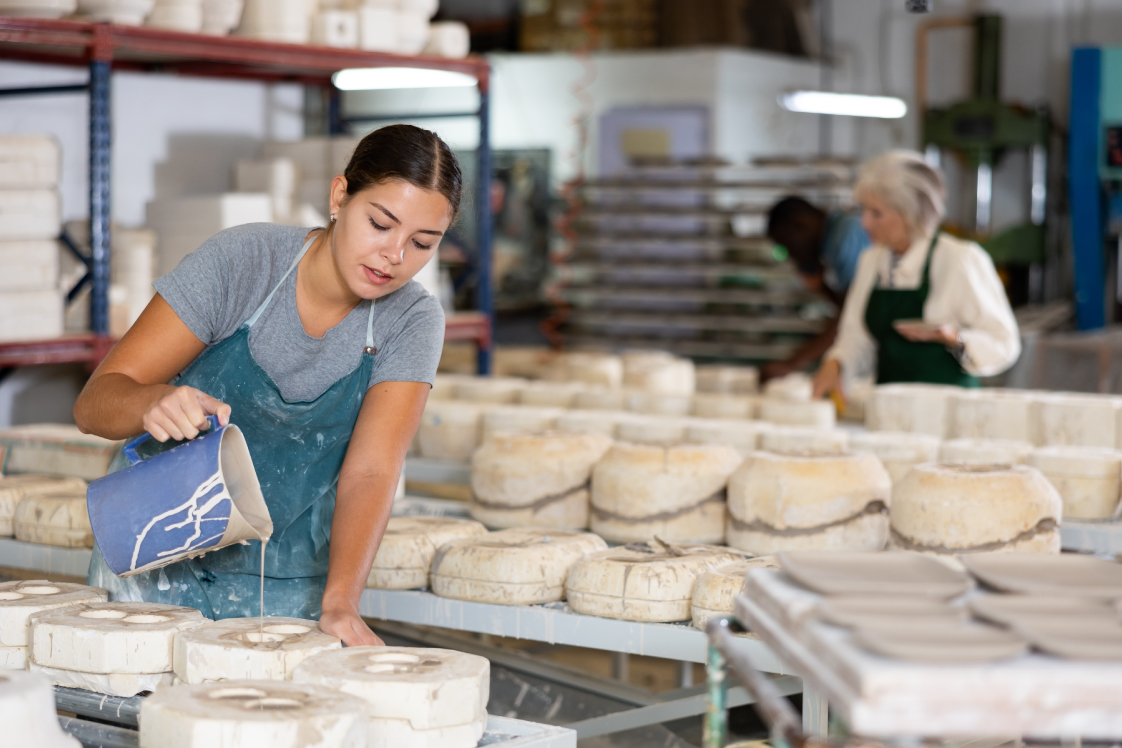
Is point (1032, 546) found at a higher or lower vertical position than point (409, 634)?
higher

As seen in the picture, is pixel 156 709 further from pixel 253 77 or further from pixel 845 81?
pixel 845 81

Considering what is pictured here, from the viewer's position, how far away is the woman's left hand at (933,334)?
12.0 ft

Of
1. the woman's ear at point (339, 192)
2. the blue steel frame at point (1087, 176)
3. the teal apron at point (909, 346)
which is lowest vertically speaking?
the teal apron at point (909, 346)

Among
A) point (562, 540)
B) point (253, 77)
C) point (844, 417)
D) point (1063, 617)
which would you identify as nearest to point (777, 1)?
point (253, 77)

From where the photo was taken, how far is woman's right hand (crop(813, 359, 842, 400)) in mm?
4047

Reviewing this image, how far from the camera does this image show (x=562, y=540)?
2.49 m

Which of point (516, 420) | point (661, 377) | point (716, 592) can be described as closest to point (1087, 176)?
point (661, 377)

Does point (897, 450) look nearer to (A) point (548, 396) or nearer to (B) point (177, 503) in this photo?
(A) point (548, 396)

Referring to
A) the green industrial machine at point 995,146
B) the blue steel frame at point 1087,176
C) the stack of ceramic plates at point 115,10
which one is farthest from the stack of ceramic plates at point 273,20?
the green industrial machine at point 995,146

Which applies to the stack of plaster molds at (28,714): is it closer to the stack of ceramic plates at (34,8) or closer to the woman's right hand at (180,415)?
the woman's right hand at (180,415)

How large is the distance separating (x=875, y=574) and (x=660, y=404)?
7.72 ft

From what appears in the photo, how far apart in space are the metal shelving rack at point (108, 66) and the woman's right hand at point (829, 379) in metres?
1.43

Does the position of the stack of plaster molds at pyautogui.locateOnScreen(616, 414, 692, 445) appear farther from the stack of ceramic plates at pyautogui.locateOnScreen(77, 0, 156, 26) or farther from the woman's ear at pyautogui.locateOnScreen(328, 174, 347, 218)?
the stack of ceramic plates at pyautogui.locateOnScreen(77, 0, 156, 26)

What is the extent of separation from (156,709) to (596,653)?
3.00m
